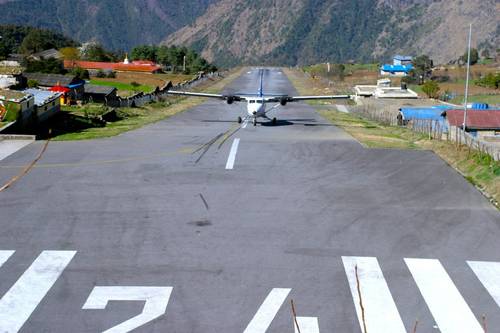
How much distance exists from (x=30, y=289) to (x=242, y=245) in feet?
21.5

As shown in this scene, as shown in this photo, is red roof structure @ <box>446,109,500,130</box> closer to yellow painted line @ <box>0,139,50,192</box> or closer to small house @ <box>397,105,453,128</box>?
A: small house @ <box>397,105,453,128</box>

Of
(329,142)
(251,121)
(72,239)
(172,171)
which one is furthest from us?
(251,121)

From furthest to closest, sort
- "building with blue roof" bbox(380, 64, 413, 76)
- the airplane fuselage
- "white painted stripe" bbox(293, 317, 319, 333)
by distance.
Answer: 1. "building with blue roof" bbox(380, 64, 413, 76)
2. the airplane fuselage
3. "white painted stripe" bbox(293, 317, 319, 333)

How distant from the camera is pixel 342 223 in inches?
903

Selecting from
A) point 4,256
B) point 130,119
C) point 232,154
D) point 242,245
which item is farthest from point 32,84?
point 242,245

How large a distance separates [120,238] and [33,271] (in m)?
3.56

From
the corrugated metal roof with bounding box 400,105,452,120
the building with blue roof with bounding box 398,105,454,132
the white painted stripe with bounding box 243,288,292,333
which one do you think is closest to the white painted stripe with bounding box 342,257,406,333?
the white painted stripe with bounding box 243,288,292,333

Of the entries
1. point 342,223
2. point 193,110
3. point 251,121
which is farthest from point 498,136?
point 342,223

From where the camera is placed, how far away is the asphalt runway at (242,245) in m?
15.3

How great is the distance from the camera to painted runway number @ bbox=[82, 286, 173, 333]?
14.6m

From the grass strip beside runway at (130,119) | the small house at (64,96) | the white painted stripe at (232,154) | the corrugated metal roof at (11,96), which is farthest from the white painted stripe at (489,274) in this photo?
the small house at (64,96)

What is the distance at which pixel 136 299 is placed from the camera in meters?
15.9

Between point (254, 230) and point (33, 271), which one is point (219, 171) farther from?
point (33, 271)

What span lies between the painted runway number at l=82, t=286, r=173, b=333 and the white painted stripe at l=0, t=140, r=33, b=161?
20018mm
